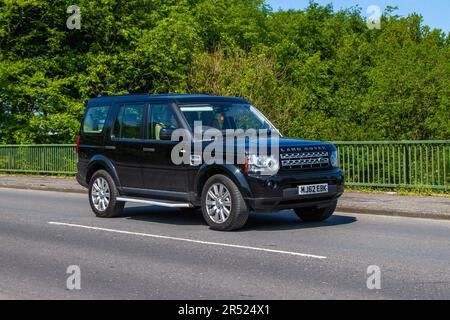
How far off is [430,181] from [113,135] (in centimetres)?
749

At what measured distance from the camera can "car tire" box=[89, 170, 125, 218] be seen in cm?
1292

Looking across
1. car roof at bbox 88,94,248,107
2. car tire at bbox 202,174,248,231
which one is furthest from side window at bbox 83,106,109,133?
car tire at bbox 202,174,248,231

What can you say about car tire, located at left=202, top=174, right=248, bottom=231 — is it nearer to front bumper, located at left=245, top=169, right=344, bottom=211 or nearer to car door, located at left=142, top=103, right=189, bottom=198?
front bumper, located at left=245, top=169, right=344, bottom=211

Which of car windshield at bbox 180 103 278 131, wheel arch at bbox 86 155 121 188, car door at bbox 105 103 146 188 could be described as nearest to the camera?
car windshield at bbox 180 103 278 131

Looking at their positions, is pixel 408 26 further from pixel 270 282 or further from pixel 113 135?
pixel 270 282

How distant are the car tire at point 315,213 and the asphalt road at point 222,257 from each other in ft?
0.50

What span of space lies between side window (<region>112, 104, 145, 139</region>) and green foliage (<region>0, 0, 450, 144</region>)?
366 inches

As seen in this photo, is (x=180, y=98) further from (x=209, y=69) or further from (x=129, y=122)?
(x=209, y=69)

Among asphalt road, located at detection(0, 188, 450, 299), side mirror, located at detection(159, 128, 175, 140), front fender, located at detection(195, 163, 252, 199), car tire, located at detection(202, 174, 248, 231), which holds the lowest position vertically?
asphalt road, located at detection(0, 188, 450, 299)

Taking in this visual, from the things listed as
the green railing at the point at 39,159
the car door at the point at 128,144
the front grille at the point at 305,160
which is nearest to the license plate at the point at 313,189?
the front grille at the point at 305,160

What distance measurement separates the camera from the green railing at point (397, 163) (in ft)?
53.1

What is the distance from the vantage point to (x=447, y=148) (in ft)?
52.2
